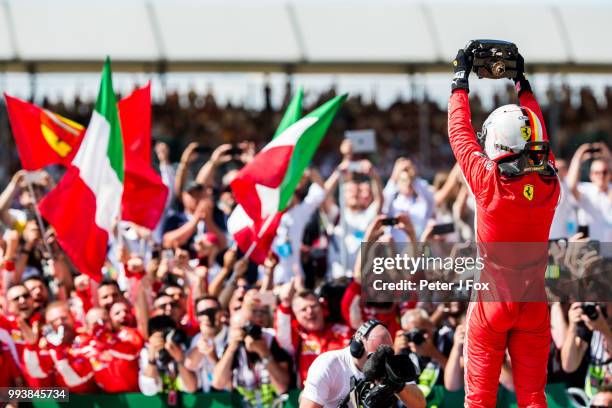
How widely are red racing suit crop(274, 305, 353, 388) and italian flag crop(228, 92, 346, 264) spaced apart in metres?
1.04

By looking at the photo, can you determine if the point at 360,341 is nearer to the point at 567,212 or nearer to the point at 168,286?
the point at 168,286

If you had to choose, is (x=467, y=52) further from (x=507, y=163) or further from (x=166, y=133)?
(x=166, y=133)

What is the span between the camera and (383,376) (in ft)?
22.3

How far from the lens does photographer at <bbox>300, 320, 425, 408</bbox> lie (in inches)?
285

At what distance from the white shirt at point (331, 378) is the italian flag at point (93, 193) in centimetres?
297

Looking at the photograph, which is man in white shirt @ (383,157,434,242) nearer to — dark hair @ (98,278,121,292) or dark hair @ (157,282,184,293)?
dark hair @ (157,282,184,293)

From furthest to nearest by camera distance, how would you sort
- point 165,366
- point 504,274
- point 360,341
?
point 165,366, point 360,341, point 504,274

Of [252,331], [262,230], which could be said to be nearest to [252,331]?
[252,331]

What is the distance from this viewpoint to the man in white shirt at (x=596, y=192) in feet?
38.6

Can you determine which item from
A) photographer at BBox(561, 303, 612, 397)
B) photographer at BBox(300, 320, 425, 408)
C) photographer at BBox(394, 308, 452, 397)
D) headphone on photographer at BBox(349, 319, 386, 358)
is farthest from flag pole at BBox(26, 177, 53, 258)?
photographer at BBox(561, 303, 612, 397)

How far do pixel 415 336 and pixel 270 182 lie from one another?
2.06m

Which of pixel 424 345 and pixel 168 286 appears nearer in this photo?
pixel 424 345

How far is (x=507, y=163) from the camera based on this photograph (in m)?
6.92

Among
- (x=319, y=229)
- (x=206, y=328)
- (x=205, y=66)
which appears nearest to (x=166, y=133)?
(x=205, y=66)
